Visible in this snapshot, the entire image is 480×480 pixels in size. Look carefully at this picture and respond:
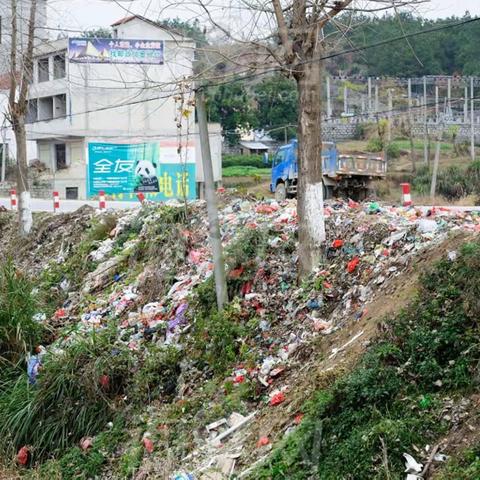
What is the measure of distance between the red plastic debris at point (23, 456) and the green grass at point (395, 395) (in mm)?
3795

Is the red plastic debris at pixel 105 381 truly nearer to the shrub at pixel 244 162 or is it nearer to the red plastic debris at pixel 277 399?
the red plastic debris at pixel 277 399

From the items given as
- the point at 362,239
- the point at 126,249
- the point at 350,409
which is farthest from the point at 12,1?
the point at 350,409

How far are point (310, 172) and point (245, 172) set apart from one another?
4249cm

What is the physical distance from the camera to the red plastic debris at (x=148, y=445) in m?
7.96

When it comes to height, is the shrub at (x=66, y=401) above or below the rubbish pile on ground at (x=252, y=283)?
below

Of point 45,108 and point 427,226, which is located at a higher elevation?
point 45,108

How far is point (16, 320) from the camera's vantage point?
1141 centimetres

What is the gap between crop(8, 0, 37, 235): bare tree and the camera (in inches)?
A: 706

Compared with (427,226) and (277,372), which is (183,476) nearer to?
(277,372)

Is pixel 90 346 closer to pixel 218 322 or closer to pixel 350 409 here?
pixel 218 322

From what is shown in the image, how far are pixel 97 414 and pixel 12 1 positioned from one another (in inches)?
444

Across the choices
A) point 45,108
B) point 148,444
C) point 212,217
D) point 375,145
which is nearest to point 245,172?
point 375,145

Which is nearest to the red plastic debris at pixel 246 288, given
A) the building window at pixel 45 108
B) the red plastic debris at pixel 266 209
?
the red plastic debris at pixel 266 209

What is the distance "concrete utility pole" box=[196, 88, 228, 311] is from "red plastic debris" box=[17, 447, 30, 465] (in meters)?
2.75
